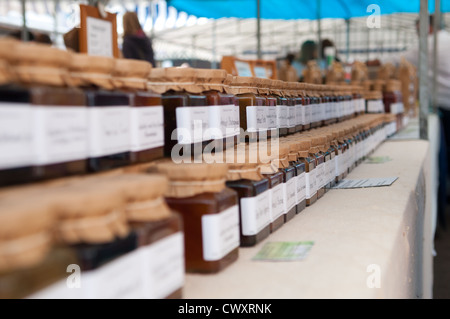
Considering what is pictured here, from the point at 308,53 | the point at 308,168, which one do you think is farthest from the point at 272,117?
the point at 308,53

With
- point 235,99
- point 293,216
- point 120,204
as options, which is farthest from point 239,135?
point 120,204

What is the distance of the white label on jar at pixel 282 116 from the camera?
1.33 metres

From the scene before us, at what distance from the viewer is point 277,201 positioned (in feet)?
3.28

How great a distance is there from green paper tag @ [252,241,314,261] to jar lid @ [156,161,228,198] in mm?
176

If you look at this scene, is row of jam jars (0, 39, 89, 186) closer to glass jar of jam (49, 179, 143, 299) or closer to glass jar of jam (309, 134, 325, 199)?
glass jar of jam (49, 179, 143, 299)

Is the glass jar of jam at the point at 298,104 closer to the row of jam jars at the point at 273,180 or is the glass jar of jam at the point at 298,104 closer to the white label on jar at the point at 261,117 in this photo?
the white label on jar at the point at 261,117

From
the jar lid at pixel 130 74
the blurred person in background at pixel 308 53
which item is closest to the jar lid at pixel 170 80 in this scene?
the jar lid at pixel 130 74

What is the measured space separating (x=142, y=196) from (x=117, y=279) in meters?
0.10

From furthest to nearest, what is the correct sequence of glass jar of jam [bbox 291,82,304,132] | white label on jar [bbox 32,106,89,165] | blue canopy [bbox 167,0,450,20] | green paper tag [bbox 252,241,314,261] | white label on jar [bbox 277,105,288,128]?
blue canopy [bbox 167,0,450,20], glass jar of jam [bbox 291,82,304,132], white label on jar [bbox 277,105,288,128], green paper tag [bbox 252,241,314,261], white label on jar [bbox 32,106,89,165]

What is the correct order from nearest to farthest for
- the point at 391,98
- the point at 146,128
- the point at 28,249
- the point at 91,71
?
the point at 28,249, the point at 91,71, the point at 146,128, the point at 391,98

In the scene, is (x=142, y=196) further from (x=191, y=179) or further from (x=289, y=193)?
(x=289, y=193)

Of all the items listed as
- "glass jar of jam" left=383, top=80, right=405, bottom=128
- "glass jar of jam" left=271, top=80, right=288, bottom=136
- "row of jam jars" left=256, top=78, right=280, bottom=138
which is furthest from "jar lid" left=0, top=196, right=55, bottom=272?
"glass jar of jam" left=383, top=80, right=405, bottom=128

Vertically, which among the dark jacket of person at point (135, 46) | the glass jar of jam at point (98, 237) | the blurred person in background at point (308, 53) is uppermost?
the blurred person in background at point (308, 53)

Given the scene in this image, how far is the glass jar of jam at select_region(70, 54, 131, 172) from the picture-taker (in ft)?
2.10
